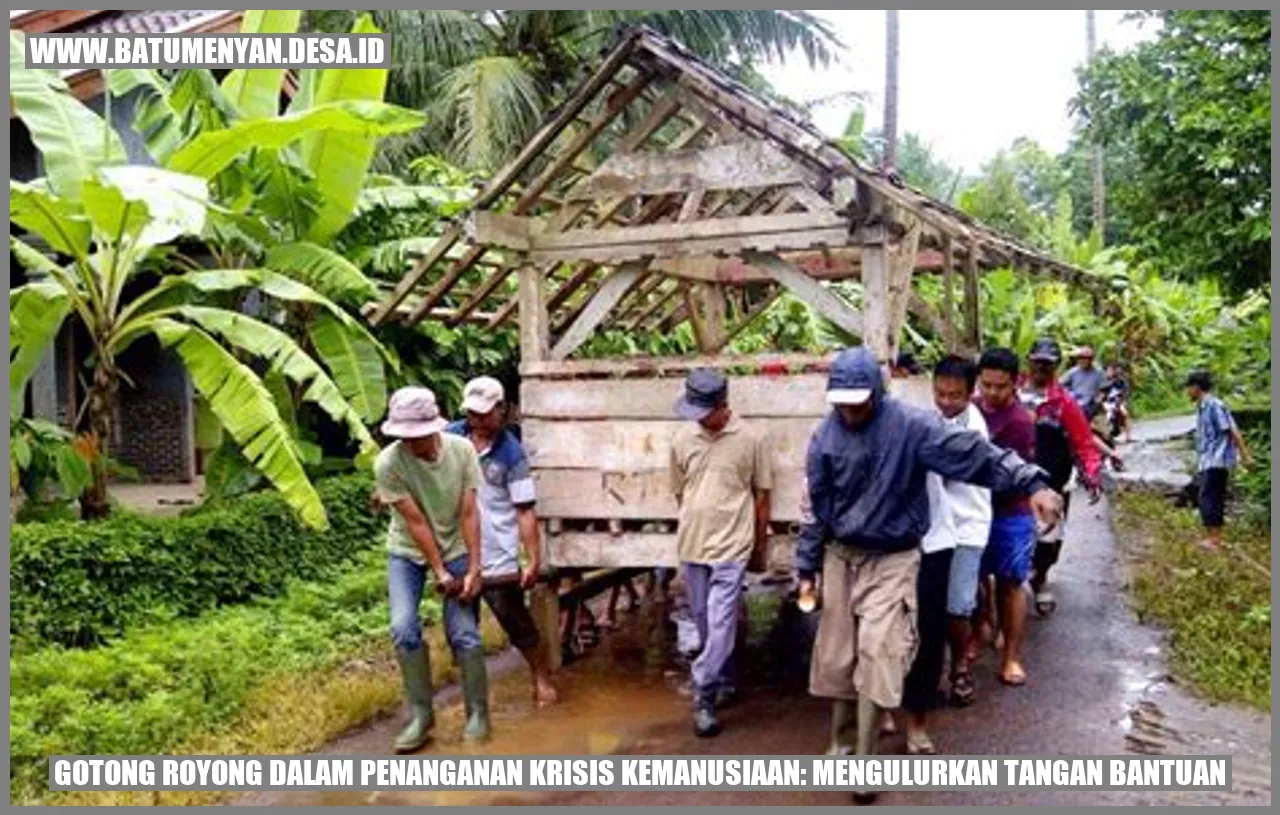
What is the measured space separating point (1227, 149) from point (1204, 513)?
2871mm

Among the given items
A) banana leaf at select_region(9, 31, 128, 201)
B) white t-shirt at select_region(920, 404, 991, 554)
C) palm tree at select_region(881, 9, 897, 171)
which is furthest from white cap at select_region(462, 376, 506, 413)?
palm tree at select_region(881, 9, 897, 171)

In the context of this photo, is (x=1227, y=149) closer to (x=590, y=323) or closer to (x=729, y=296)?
(x=729, y=296)

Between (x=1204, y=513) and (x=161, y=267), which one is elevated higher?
(x=161, y=267)

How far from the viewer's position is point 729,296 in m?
10.8

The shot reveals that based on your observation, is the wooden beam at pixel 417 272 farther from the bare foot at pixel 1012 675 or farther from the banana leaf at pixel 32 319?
the bare foot at pixel 1012 675

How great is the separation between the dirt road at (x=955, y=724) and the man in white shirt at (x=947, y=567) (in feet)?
0.71

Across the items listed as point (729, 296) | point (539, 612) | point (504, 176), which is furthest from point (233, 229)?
point (729, 296)

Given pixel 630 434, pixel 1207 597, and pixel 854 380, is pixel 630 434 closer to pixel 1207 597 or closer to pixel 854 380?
pixel 854 380

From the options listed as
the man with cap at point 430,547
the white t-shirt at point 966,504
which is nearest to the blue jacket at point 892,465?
the white t-shirt at point 966,504

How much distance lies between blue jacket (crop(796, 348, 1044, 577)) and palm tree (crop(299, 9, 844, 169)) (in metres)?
12.0

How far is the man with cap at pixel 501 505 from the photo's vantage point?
18.5 feet

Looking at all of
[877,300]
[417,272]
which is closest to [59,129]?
Result: [417,272]

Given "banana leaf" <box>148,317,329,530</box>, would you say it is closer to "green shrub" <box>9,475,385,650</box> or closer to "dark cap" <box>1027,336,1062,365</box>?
"green shrub" <box>9,475,385,650</box>

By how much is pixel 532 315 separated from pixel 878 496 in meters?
2.61
